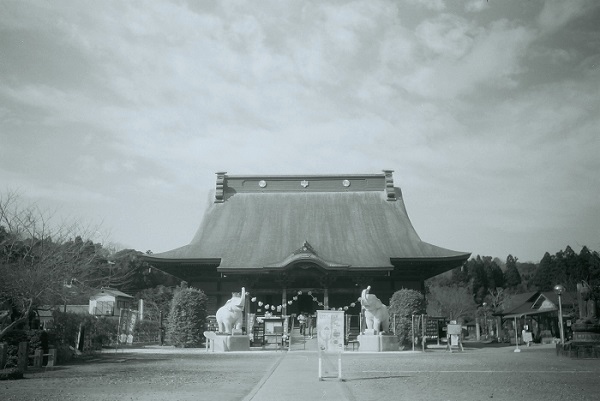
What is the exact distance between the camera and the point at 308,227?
104ft

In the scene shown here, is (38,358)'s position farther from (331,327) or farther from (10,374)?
(331,327)

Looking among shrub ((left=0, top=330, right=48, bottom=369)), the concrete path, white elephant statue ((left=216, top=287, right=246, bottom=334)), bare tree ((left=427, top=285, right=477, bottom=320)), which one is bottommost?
the concrete path

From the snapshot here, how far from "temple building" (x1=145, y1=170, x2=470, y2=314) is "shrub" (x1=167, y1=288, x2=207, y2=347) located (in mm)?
3334

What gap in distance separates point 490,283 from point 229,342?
2348 inches

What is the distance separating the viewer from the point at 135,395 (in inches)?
361

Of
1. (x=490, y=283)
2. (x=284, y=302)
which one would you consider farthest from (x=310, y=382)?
(x=490, y=283)

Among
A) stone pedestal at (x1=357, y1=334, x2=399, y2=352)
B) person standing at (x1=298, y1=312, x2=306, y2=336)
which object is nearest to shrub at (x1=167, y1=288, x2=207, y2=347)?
person standing at (x1=298, y1=312, x2=306, y2=336)

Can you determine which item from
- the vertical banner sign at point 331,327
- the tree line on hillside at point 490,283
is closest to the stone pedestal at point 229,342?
the vertical banner sign at point 331,327

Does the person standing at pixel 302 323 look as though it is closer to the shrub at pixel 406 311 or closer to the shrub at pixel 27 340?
the shrub at pixel 406 311

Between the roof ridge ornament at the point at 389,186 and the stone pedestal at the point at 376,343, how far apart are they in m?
13.5

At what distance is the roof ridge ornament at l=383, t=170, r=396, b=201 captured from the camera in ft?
112

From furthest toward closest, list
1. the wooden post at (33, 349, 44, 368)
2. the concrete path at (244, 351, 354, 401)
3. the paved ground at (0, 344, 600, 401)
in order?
1. the wooden post at (33, 349, 44, 368)
2. the paved ground at (0, 344, 600, 401)
3. the concrete path at (244, 351, 354, 401)

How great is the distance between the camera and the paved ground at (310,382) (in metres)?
8.95

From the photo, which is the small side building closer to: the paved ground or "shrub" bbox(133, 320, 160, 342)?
"shrub" bbox(133, 320, 160, 342)
